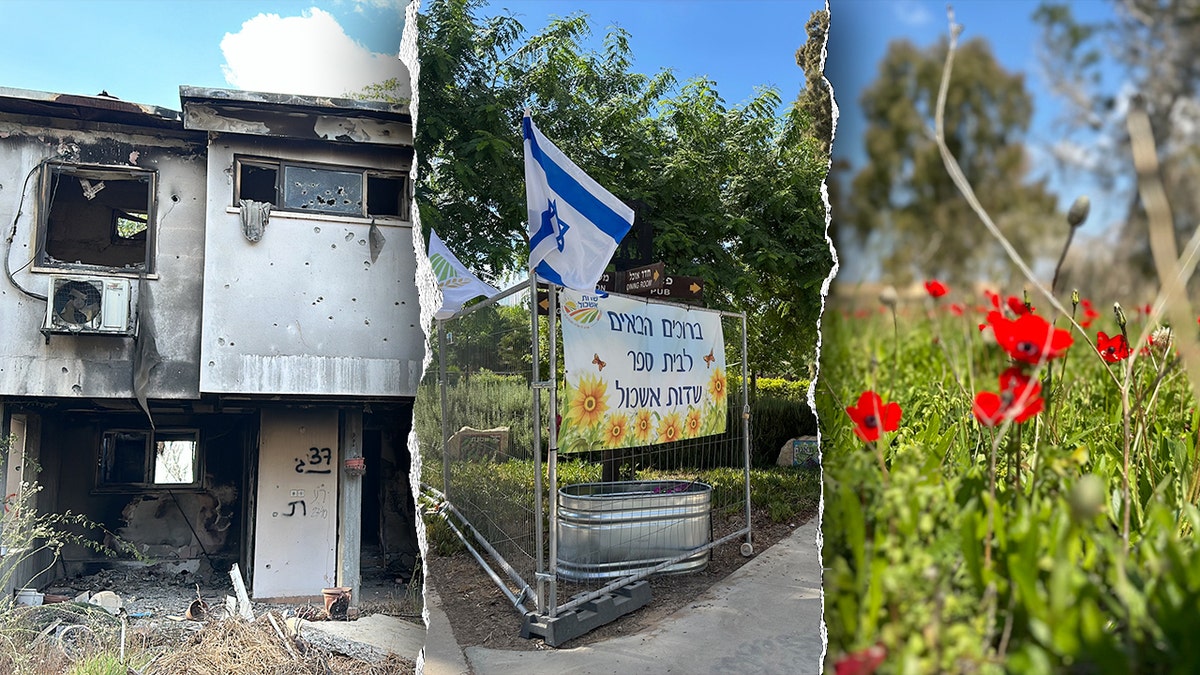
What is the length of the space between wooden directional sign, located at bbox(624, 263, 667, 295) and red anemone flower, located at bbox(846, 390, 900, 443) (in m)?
2.15

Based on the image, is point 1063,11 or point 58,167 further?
point 58,167

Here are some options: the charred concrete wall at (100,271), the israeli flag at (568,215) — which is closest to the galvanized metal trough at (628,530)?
the israeli flag at (568,215)

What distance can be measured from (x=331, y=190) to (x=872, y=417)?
131 centimetres

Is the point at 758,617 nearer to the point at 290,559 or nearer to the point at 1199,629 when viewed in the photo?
the point at 290,559

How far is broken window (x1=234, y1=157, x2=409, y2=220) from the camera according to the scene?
58.9 inches

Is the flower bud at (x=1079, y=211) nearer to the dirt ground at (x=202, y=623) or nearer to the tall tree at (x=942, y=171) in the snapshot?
the tall tree at (x=942, y=171)

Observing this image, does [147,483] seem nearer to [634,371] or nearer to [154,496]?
[154,496]

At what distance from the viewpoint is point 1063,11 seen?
0.42m

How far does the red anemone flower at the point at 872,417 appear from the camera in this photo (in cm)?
46

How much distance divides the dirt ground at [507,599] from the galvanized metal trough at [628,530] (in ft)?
0.34

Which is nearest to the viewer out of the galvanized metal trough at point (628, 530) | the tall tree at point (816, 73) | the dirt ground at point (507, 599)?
the tall tree at point (816, 73)

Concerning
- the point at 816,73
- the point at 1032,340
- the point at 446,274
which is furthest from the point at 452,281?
the point at 1032,340

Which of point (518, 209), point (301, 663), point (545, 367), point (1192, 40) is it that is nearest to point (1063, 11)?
point (1192, 40)

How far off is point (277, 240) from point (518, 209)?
0.77 meters
